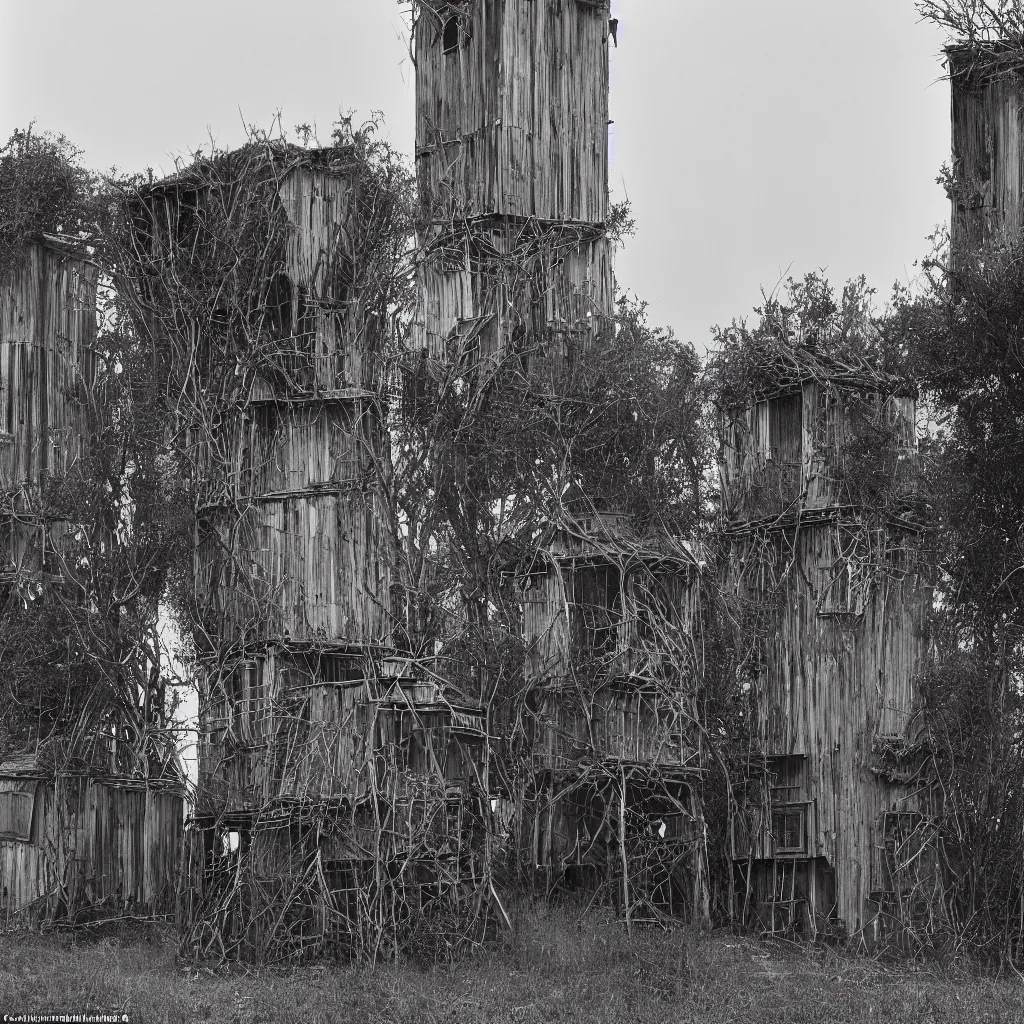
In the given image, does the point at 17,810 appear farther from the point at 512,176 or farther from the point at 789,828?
the point at 512,176

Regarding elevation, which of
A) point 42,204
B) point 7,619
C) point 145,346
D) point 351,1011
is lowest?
point 351,1011

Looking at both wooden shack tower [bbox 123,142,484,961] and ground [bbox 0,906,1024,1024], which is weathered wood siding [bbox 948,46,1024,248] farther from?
ground [bbox 0,906,1024,1024]

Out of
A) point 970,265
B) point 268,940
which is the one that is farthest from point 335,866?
point 970,265

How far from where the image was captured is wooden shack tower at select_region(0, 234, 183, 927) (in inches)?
1141

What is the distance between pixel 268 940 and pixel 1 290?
12.6 metres

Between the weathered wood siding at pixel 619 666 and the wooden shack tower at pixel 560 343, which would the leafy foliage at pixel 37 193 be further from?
the weathered wood siding at pixel 619 666

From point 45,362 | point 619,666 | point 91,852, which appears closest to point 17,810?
point 91,852

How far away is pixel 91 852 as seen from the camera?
2944 centimetres

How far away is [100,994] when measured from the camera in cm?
2195

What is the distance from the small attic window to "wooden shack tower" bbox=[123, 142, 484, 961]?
168 inches

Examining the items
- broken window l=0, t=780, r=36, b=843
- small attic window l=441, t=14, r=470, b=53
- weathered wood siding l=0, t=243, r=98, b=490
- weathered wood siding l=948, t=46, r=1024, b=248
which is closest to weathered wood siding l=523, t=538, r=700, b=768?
weathered wood siding l=948, t=46, r=1024, b=248

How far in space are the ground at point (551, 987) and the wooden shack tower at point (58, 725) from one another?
3326 mm

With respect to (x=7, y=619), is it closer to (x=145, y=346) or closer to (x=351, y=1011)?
(x=145, y=346)

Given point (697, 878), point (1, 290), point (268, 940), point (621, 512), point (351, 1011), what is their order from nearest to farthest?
point (351, 1011)
point (268, 940)
point (697, 878)
point (621, 512)
point (1, 290)
